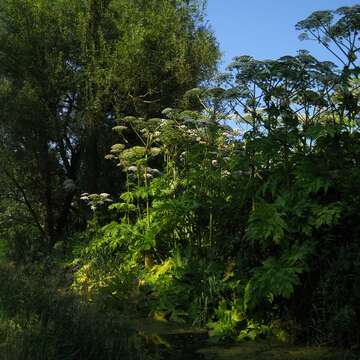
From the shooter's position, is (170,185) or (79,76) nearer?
(170,185)

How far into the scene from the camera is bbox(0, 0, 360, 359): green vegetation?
21.0 feet

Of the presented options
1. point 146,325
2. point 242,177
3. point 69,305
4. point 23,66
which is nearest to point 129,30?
point 23,66

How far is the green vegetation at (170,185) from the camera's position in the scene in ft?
21.0

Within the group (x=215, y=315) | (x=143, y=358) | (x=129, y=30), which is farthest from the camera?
(x=129, y=30)

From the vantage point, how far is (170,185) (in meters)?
10.2

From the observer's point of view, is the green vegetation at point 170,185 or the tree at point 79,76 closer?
the green vegetation at point 170,185

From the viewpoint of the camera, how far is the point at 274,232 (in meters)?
6.62

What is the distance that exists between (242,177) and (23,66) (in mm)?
8264

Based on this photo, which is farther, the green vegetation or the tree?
the tree

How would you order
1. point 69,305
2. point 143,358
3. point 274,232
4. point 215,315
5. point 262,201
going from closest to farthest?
point 143,358 < point 69,305 < point 274,232 < point 262,201 < point 215,315

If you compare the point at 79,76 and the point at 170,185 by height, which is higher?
the point at 79,76

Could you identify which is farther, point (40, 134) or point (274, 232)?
point (40, 134)

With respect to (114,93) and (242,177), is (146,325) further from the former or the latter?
(114,93)

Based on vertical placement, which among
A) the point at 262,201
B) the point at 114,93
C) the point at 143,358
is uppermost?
the point at 114,93
